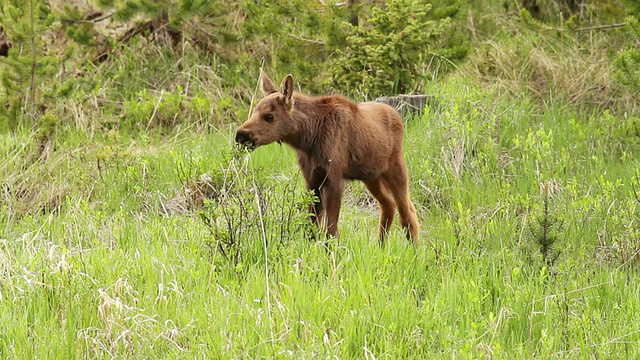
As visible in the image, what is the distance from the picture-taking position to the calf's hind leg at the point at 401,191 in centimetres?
789

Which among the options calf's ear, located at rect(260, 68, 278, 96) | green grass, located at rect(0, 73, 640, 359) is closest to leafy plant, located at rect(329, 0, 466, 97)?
green grass, located at rect(0, 73, 640, 359)

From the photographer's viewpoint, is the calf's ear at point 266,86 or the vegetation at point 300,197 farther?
the calf's ear at point 266,86

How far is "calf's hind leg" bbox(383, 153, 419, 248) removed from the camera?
7891 mm

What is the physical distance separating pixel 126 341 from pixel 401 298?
171 cm

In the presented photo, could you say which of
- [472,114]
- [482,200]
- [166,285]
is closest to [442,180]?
Result: [482,200]

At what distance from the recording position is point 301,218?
6961 mm

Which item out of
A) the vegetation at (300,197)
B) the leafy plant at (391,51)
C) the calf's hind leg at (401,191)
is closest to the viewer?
the vegetation at (300,197)

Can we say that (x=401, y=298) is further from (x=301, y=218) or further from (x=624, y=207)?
(x=624, y=207)

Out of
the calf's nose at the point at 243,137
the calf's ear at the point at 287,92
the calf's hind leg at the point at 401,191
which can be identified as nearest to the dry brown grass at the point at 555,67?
the calf's hind leg at the point at 401,191

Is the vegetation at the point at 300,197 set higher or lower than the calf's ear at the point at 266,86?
lower

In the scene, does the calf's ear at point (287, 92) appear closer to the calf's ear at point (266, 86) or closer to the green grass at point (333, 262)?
the calf's ear at point (266, 86)

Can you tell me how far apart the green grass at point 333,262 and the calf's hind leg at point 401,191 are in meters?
0.12

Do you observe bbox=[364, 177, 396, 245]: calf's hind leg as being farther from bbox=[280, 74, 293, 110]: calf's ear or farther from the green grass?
bbox=[280, 74, 293, 110]: calf's ear

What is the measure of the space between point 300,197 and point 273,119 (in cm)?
65
